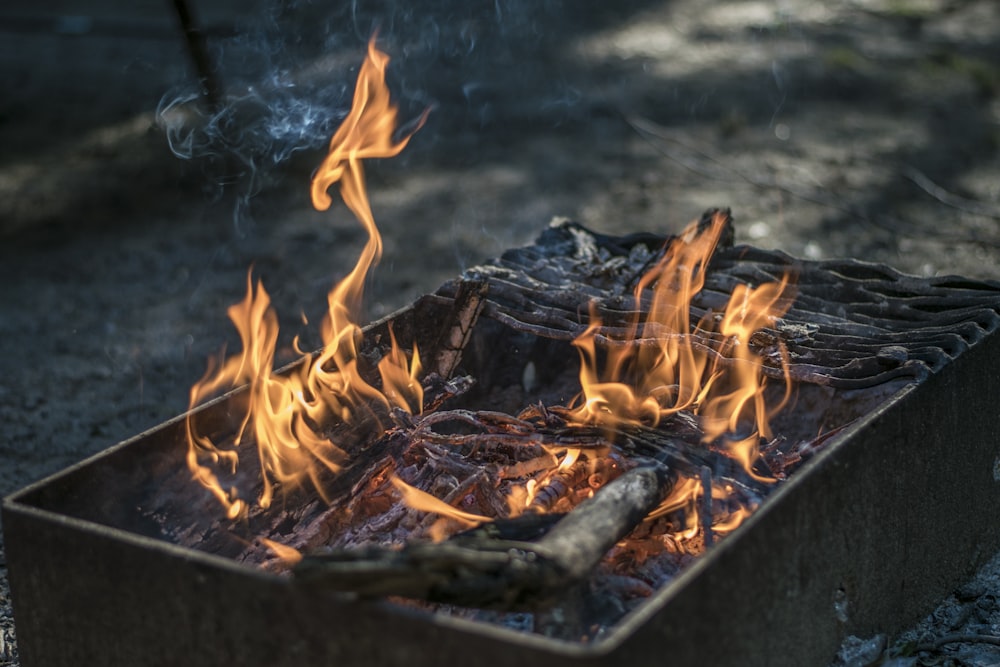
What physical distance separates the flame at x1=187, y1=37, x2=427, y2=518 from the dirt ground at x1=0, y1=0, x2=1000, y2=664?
3.45 ft

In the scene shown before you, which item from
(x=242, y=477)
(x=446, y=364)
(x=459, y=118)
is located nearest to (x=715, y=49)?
(x=459, y=118)

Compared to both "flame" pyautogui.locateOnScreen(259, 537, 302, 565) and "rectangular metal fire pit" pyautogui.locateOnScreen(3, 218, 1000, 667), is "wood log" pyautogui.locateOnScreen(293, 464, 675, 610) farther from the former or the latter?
"flame" pyautogui.locateOnScreen(259, 537, 302, 565)

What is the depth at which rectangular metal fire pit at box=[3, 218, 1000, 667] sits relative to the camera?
6.63ft

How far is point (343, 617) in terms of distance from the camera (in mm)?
2047

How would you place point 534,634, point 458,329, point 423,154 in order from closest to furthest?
point 534,634 < point 458,329 < point 423,154

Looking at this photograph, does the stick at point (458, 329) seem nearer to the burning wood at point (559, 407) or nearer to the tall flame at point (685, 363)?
the burning wood at point (559, 407)

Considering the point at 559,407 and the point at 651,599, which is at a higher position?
the point at 651,599

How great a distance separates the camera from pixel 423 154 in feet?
27.2

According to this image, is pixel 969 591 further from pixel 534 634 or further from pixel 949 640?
pixel 534 634

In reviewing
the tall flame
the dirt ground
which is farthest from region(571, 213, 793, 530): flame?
the dirt ground

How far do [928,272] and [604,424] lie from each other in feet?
12.4

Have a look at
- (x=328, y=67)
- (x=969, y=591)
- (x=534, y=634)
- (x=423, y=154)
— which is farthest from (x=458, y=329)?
(x=328, y=67)

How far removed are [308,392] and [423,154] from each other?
5.34 m

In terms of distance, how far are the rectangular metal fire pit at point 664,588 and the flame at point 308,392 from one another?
0.10m
